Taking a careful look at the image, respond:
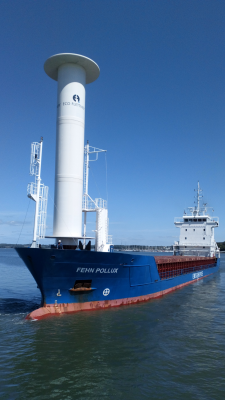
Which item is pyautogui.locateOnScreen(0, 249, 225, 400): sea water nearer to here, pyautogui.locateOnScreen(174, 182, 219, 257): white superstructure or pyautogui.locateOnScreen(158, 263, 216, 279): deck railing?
pyautogui.locateOnScreen(158, 263, 216, 279): deck railing

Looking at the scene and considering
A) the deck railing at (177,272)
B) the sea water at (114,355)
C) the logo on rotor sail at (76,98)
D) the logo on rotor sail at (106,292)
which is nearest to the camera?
the sea water at (114,355)

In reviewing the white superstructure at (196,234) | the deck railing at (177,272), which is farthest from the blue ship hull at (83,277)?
the white superstructure at (196,234)

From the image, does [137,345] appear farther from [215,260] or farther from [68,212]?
[215,260]

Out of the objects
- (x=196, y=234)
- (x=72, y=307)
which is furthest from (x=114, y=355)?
(x=196, y=234)

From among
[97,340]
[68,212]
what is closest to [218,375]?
[97,340]

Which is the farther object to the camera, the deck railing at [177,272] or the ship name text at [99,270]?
the deck railing at [177,272]

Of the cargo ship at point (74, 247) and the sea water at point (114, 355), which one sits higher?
the cargo ship at point (74, 247)

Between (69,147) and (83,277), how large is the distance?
610 centimetres

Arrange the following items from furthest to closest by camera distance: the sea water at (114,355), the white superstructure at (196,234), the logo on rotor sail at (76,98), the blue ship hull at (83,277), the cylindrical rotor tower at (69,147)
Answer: the white superstructure at (196,234) < the logo on rotor sail at (76,98) < the cylindrical rotor tower at (69,147) < the blue ship hull at (83,277) < the sea water at (114,355)

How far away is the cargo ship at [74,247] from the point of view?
1155cm

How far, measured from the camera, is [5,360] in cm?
782

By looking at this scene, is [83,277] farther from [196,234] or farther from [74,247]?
[196,234]

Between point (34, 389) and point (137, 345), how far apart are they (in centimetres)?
366

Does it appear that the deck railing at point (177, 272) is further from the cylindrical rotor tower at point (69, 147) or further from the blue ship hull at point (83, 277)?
the cylindrical rotor tower at point (69, 147)
